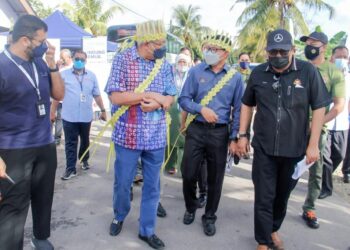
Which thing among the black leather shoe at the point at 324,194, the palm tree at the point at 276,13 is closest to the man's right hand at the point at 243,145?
the black leather shoe at the point at 324,194

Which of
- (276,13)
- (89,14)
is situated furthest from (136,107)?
(89,14)

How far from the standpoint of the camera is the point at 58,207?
14.1 feet

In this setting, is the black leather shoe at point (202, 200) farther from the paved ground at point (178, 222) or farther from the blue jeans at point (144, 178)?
the blue jeans at point (144, 178)

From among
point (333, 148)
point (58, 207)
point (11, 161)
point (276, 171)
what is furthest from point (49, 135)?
point (333, 148)

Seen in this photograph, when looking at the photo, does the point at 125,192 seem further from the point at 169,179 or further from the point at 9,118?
the point at 169,179

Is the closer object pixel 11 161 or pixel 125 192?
pixel 11 161

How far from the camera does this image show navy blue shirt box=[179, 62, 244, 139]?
3566 mm

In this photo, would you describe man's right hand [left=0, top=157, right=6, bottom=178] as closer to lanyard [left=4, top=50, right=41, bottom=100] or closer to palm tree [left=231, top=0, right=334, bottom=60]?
lanyard [left=4, top=50, right=41, bottom=100]

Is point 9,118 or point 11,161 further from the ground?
point 9,118

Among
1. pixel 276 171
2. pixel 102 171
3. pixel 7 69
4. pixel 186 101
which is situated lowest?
pixel 102 171

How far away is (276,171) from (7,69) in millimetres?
2328

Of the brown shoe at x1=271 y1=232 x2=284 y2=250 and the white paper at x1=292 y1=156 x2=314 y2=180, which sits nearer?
the white paper at x1=292 y1=156 x2=314 y2=180

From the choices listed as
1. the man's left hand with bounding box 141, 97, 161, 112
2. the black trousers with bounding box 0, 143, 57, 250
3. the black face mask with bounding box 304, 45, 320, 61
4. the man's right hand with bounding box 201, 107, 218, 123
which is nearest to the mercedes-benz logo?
the man's right hand with bounding box 201, 107, 218, 123

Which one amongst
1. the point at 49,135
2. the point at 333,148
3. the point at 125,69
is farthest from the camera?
Answer: the point at 333,148
